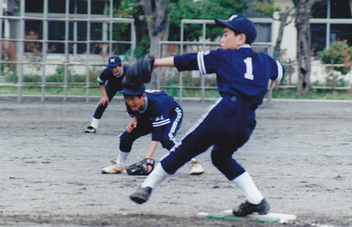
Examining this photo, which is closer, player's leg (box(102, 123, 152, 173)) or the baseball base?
the baseball base

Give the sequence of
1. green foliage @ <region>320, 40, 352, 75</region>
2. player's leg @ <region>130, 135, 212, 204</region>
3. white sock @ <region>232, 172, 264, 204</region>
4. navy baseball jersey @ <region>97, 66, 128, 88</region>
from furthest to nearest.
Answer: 1. green foliage @ <region>320, 40, 352, 75</region>
2. navy baseball jersey @ <region>97, 66, 128, 88</region>
3. white sock @ <region>232, 172, 264, 204</region>
4. player's leg @ <region>130, 135, 212, 204</region>

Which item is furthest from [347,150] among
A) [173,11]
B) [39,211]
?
[173,11]

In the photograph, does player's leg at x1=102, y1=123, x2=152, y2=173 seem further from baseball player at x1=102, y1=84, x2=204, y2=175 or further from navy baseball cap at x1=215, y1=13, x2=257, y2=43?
navy baseball cap at x1=215, y1=13, x2=257, y2=43

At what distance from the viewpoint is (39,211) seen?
404cm

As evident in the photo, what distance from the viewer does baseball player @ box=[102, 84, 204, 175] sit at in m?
5.16

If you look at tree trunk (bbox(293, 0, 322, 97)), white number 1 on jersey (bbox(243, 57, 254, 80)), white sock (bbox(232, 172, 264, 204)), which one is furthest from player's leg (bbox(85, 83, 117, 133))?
tree trunk (bbox(293, 0, 322, 97))

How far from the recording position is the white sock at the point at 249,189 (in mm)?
3957

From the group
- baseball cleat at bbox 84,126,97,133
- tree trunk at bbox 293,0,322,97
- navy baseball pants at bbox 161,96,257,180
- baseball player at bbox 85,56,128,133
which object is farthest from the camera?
tree trunk at bbox 293,0,322,97

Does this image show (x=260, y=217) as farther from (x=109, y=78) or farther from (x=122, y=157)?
(x=109, y=78)

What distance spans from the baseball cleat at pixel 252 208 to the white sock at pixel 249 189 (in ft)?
0.11

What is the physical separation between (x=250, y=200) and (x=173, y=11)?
1684cm

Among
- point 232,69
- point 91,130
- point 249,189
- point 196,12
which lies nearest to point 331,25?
point 196,12

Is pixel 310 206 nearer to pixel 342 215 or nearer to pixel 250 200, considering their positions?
pixel 342 215

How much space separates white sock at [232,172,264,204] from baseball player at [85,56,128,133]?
5.19m
